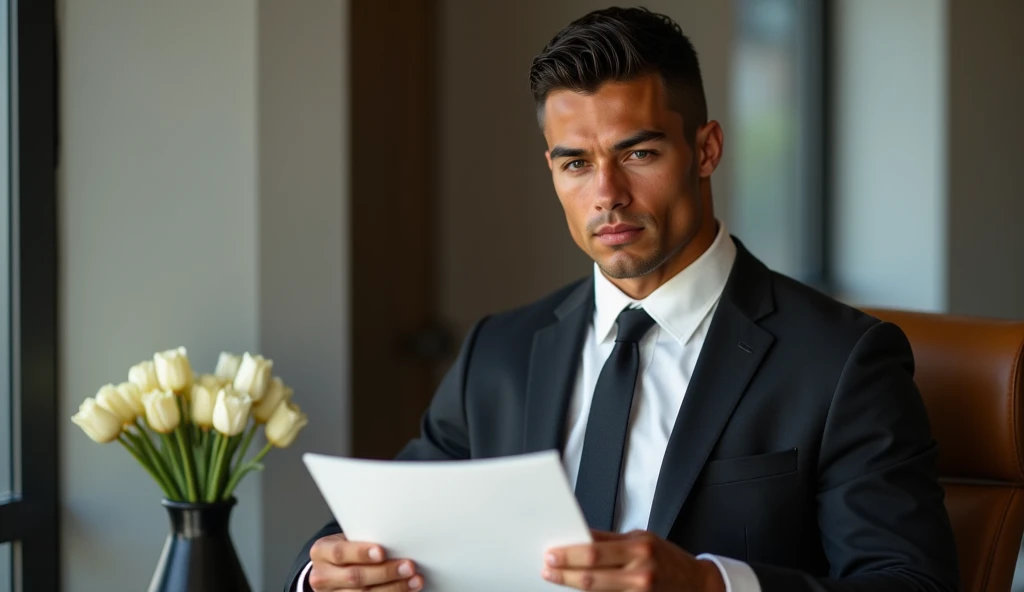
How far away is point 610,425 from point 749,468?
0.21 m

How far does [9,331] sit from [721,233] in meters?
1.27

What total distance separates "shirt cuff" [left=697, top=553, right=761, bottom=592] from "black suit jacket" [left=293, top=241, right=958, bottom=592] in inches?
0.7

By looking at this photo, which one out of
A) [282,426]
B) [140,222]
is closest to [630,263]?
[282,426]

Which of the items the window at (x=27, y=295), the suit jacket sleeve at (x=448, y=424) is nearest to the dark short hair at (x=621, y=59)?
the suit jacket sleeve at (x=448, y=424)

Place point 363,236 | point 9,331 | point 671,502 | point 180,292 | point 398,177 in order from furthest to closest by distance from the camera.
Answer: point 398,177 < point 363,236 < point 180,292 < point 9,331 < point 671,502

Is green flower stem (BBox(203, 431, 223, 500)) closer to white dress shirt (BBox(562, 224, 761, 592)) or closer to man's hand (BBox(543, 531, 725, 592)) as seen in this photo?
white dress shirt (BBox(562, 224, 761, 592))

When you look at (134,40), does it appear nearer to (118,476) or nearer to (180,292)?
(180,292)

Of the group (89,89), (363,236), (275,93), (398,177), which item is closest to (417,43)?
(398,177)

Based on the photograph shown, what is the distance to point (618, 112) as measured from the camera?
5.25ft

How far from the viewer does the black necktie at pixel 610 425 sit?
5.16 ft

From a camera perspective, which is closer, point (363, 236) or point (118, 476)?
point (118, 476)

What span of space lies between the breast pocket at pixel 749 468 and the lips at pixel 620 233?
333mm

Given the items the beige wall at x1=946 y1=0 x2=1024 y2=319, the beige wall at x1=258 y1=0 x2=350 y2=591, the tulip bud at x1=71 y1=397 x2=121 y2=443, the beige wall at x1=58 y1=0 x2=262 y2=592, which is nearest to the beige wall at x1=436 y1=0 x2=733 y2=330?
the beige wall at x1=258 y1=0 x2=350 y2=591

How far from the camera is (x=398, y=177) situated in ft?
10.0
